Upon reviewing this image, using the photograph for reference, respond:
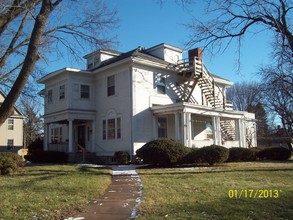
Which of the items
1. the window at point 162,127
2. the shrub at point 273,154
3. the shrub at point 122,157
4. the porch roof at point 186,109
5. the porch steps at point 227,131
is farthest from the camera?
the porch steps at point 227,131

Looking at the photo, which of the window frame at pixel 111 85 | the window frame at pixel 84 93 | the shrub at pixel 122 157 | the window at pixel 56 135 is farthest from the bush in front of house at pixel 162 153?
the window at pixel 56 135

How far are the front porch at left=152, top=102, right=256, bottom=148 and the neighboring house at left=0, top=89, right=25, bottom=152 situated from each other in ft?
86.0

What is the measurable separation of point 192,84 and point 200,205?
756 inches

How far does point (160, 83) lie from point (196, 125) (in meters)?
5.02

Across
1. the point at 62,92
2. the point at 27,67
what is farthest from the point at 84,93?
the point at 27,67

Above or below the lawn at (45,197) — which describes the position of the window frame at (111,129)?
above

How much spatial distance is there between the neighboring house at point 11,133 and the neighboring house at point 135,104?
16.5 meters

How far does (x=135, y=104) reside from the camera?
21.9m

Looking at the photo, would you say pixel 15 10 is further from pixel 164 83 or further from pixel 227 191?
pixel 164 83

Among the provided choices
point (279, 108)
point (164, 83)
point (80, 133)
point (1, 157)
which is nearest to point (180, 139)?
point (164, 83)

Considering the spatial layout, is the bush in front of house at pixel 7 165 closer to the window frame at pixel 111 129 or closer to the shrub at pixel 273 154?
the window frame at pixel 111 129

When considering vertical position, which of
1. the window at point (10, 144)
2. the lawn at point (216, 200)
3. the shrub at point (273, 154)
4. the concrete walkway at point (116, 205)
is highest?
the window at point (10, 144)

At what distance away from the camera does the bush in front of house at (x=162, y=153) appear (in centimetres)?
1666

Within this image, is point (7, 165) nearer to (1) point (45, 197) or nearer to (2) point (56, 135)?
(1) point (45, 197)
